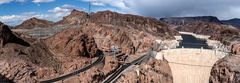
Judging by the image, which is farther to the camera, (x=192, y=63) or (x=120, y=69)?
(x=192, y=63)

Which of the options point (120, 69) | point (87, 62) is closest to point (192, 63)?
point (120, 69)

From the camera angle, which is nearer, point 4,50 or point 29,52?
point 4,50

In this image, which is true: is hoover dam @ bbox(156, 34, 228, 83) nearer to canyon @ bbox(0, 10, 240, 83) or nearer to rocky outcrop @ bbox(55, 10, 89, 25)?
canyon @ bbox(0, 10, 240, 83)

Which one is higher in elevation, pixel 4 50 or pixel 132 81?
pixel 4 50

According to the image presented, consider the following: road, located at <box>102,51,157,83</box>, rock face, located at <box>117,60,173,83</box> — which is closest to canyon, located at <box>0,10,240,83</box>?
rock face, located at <box>117,60,173,83</box>

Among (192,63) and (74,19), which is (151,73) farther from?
(74,19)

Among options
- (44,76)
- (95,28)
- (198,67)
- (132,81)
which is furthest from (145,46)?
(44,76)

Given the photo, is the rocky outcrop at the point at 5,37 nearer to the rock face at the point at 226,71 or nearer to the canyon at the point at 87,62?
the canyon at the point at 87,62

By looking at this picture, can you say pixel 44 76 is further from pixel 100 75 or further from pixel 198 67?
pixel 198 67
